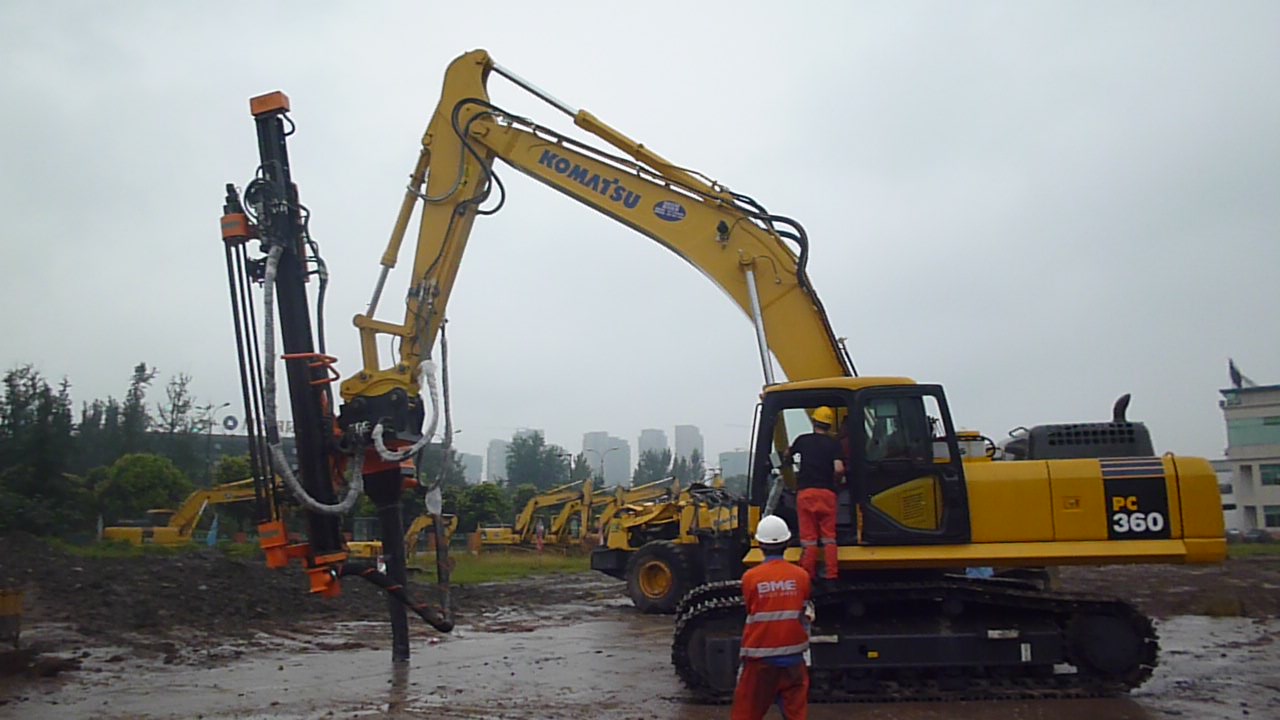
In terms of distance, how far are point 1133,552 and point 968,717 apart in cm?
195

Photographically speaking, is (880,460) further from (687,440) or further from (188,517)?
(687,440)

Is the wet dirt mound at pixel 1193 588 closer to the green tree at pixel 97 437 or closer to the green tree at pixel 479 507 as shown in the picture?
the green tree at pixel 479 507

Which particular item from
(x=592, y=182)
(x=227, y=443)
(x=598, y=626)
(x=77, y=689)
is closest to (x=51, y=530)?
(x=598, y=626)

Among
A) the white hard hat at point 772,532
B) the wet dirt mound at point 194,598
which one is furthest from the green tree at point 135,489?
the white hard hat at point 772,532

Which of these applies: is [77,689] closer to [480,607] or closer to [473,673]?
[473,673]

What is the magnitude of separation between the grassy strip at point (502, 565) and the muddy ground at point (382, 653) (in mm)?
5198

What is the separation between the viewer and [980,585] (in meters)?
8.91

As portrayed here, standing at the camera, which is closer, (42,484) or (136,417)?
(42,484)

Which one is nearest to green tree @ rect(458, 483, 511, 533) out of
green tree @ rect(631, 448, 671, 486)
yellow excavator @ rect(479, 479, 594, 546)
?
yellow excavator @ rect(479, 479, 594, 546)

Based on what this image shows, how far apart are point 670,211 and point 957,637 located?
487 centimetres

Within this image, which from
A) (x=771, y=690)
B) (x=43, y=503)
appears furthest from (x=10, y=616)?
(x=43, y=503)

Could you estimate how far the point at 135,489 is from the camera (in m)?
37.5

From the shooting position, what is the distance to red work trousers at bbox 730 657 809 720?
6.25m

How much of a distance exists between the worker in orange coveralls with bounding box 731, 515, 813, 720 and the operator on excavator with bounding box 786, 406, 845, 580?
1850mm
